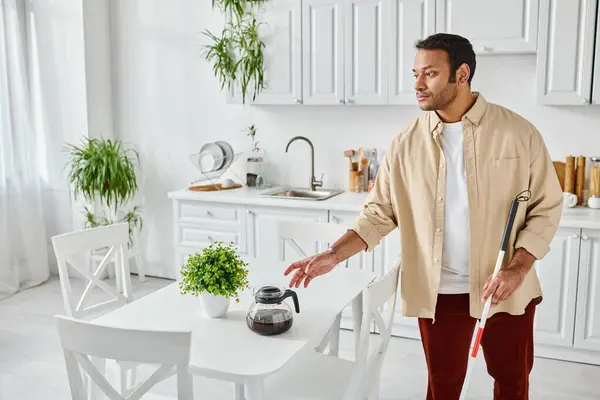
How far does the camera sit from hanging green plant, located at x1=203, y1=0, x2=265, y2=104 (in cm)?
416

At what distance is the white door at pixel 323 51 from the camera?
13.0 feet

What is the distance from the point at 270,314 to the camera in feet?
6.61

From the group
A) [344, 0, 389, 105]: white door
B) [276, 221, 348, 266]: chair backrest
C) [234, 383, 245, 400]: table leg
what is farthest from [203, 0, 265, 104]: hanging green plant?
[234, 383, 245, 400]: table leg

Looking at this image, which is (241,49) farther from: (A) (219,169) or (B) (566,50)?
(B) (566,50)

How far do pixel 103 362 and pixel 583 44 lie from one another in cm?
275

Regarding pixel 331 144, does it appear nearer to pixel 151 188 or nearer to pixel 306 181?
pixel 306 181

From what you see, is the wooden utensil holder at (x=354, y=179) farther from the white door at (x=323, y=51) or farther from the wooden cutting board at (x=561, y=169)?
the wooden cutting board at (x=561, y=169)

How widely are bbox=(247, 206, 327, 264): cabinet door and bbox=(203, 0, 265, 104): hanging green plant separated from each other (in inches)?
29.3

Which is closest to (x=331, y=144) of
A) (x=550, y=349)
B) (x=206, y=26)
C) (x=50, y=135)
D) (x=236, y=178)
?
(x=236, y=178)

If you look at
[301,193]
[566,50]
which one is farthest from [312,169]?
[566,50]

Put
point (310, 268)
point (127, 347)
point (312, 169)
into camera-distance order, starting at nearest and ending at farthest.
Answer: point (127, 347) < point (310, 268) < point (312, 169)

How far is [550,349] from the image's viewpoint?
3568 mm

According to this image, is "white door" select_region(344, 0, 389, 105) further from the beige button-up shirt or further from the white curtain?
the white curtain

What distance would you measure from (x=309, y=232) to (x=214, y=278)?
96 cm
